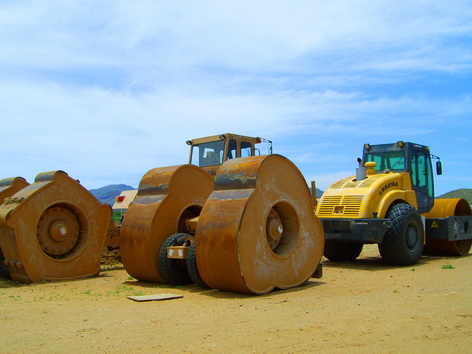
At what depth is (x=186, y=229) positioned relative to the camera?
910cm

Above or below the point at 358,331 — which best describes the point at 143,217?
above

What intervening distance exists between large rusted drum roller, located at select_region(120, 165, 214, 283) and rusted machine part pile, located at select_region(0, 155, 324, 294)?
2cm

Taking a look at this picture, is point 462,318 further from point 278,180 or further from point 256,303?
point 278,180

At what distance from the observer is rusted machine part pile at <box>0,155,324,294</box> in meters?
7.16

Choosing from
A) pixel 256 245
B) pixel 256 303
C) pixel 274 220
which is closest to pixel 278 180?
pixel 274 220

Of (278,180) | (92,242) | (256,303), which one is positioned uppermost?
(278,180)

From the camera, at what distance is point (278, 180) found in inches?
308

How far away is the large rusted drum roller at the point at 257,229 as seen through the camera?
7.02m

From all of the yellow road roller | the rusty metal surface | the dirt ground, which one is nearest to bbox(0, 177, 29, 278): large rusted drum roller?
the rusty metal surface

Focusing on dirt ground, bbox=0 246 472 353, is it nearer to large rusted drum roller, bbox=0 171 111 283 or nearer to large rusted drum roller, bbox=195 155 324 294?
large rusted drum roller, bbox=195 155 324 294

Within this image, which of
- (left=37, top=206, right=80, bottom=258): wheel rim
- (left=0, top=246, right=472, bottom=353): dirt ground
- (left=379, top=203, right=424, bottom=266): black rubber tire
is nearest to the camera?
(left=0, top=246, right=472, bottom=353): dirt ground

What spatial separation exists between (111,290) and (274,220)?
2.85 meters

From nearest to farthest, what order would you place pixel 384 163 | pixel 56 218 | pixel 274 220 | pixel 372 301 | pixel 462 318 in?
pixel 462 318, pixel 372 301, pixel 274 220, pixel 56 218, pixel 384 163

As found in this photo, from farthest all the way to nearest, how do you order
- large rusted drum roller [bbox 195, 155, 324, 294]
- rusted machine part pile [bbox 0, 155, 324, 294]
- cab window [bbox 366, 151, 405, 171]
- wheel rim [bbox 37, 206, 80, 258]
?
cab window [bbox 366, 151, 405, 171] < wheel rim [bbox 37, 206, 80, 258] < rusted machine part pile [bbox 0, 155, 324, 294] < large rusted drum roller [bbox 195, 155, 324, 294]
